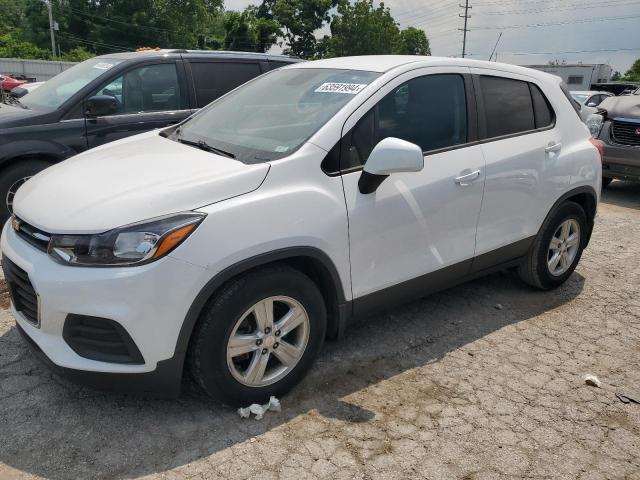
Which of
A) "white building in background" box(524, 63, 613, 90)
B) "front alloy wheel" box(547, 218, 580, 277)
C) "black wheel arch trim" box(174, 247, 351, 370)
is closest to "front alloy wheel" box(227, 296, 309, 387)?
"black wheel arch trim" box(174, 247, 351, 370)

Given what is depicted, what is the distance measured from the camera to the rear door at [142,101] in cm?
536

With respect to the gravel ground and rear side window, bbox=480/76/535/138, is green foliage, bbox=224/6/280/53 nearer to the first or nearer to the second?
rear side window, bbox=480/76/535/138

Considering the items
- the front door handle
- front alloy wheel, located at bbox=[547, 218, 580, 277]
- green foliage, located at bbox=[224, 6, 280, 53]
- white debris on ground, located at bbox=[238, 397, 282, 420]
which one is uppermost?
green foliage, located at bbox=[224, 6, 280, 53]

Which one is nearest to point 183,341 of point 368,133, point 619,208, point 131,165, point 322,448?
point 322,448

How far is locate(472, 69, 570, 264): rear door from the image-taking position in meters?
3.77

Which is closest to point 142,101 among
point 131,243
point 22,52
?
point 131,243

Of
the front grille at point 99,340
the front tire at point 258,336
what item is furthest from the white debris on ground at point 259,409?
the front grille at point 99,340

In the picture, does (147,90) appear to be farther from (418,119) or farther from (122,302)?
(122,302)

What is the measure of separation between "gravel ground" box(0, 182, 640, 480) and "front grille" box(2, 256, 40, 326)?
522mm

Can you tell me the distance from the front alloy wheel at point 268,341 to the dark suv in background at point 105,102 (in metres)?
3.26

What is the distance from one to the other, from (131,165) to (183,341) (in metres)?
1.04

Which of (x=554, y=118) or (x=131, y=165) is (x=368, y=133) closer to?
(x=131, y=165)

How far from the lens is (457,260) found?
3678 mm

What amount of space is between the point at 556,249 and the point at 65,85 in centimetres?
479
